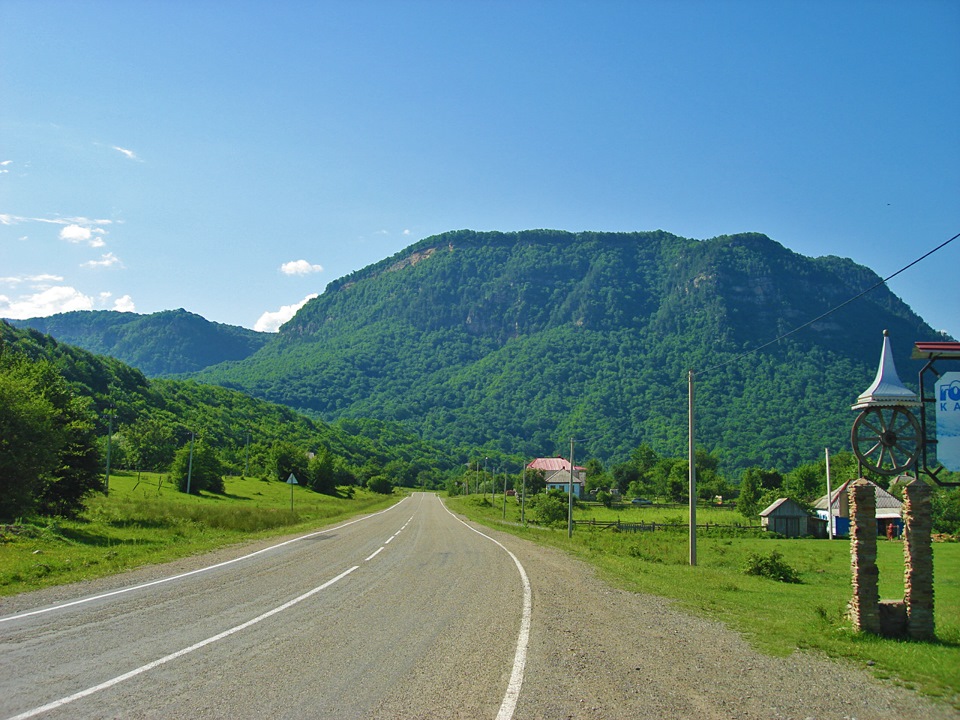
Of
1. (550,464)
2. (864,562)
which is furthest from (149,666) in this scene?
(550,464)

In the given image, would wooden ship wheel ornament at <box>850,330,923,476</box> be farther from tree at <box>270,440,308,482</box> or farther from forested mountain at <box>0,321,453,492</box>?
tree at <box>270,440,308,482</box>

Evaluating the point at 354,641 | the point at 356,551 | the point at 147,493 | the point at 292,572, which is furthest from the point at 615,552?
the point at 147,493

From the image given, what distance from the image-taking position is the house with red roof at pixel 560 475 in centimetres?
11540

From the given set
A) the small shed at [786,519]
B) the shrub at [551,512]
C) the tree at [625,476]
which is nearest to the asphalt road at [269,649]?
the shrub at [551,512]

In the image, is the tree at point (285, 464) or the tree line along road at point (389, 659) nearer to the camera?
the tree line along road at point (389, 659)

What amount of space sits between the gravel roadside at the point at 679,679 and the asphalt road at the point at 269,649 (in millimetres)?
459

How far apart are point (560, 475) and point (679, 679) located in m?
131

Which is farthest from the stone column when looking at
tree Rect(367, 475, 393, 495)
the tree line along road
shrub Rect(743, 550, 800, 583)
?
tree Rect(367, 475, 393, 495)

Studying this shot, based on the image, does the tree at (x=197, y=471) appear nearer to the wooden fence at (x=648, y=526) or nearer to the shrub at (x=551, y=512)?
the shrub at (x=551, y=512)

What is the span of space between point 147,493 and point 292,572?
138 feet

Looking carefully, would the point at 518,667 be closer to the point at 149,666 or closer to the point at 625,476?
the point at 149,666

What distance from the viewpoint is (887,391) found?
40.0 feet

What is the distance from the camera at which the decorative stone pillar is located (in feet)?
34.7

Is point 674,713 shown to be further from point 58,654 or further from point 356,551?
point 356,551
